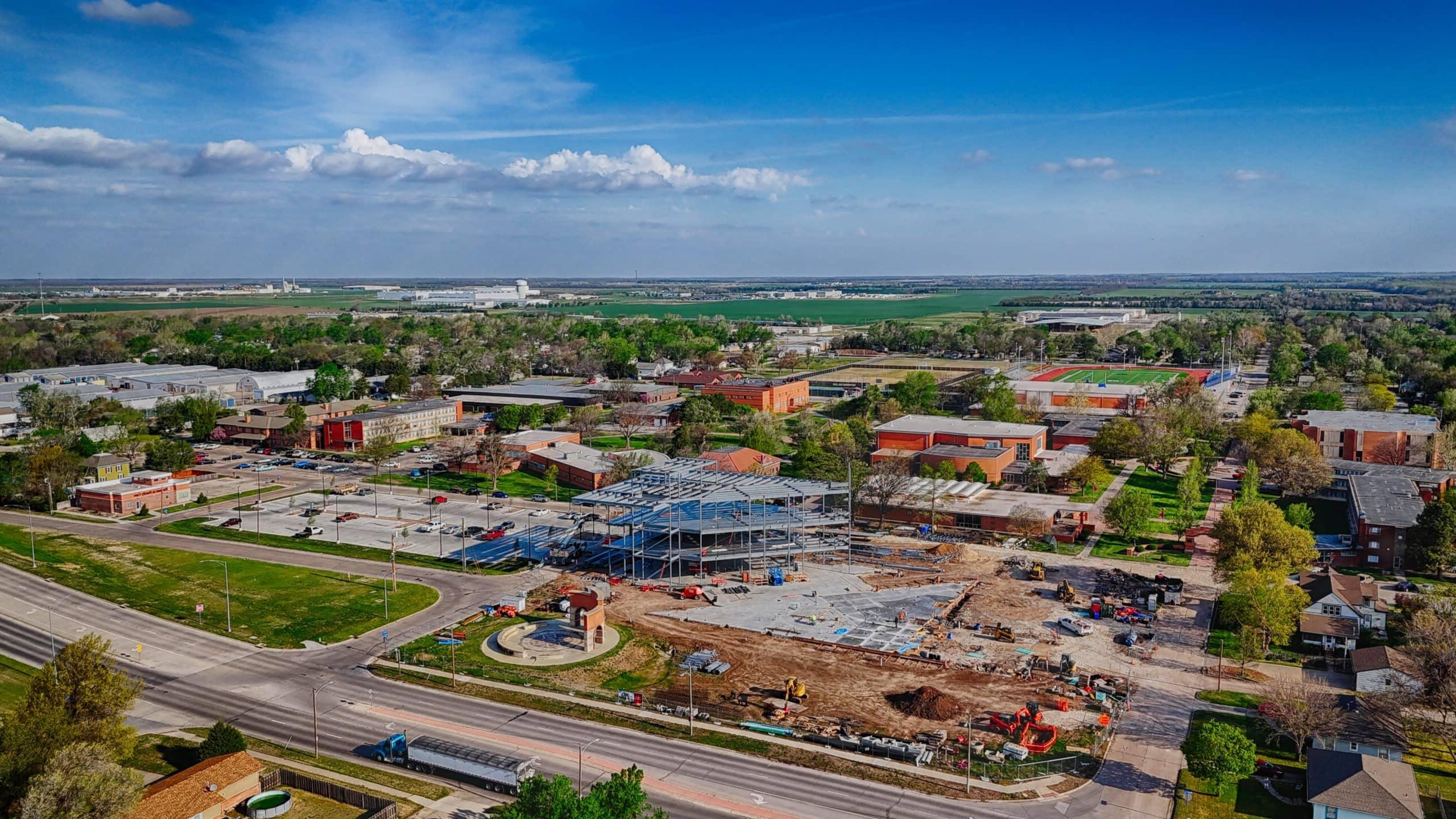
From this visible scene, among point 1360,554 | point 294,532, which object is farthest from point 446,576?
point 1360,554

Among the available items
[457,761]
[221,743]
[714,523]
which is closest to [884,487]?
[714,523]

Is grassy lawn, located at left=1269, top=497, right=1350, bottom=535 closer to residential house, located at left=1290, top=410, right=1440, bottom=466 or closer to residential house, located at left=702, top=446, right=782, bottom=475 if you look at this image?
residential house, located at left=1290, top=410, right=1440, bottom=466

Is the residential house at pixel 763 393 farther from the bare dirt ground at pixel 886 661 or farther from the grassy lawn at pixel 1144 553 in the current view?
the bare dirt ground at pixel 886 661

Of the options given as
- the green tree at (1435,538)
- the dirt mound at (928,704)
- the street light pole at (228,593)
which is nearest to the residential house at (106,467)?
the street light pole at (228,593)

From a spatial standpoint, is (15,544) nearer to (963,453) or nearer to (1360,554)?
(963,453)

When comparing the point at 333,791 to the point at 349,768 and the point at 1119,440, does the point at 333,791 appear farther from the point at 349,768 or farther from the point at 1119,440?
the point at 1119,440

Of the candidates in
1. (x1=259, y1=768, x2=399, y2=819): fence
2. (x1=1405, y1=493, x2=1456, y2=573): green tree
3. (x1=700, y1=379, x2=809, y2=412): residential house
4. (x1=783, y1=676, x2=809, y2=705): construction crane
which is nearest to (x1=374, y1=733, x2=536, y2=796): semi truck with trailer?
(x1=259, y1=768, x2=399, y2=819): fence
